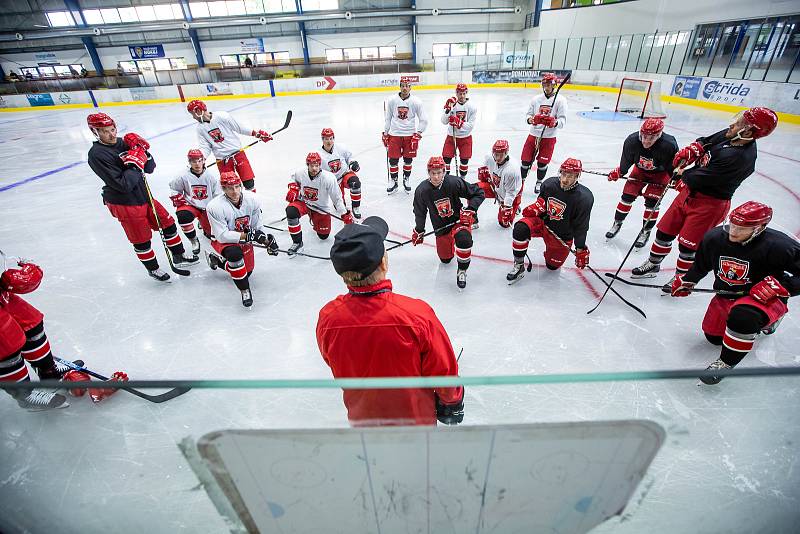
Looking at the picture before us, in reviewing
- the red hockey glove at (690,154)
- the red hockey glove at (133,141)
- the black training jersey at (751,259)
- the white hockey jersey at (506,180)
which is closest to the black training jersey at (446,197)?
the white hockey jersey at (506,180)

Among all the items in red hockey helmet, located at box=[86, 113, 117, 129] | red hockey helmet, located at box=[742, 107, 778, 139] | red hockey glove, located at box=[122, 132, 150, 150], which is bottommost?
red hockey glove, located at box=[122, 132, 150, 150]

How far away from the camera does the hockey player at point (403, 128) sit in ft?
18.1

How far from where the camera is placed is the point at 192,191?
4000 millimetres

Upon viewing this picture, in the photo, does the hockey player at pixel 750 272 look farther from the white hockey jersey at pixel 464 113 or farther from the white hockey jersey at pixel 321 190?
the white hockey jersey at pixel 464 113

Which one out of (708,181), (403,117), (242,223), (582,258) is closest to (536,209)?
(582,258)

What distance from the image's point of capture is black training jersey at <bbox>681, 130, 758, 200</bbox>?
9.13 ft

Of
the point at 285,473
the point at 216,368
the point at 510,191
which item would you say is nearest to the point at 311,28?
the point at 510,191

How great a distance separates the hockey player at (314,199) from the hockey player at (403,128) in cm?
159

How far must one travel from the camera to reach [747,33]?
1091 centimetres

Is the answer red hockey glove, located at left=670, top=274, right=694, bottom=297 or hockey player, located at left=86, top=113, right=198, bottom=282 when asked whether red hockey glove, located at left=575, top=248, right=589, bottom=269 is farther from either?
hockey player, located at left=86, top=113, right=198, bottom=282

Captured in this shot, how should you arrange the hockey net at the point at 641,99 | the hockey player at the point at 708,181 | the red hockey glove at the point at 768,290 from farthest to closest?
the hockey net at the point at 641,99, the hockey player at the point at 708,181, the red hockey glove at the point at 768,290

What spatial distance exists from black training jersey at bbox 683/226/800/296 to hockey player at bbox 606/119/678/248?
1.31m

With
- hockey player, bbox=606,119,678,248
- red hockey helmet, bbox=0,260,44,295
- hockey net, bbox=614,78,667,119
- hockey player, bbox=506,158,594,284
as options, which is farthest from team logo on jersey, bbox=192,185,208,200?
hockey net, bbox=614,78,667,119

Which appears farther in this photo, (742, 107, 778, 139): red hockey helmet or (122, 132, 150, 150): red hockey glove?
(122, 132, 150, 150): red hockey glove
